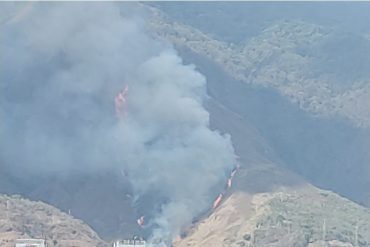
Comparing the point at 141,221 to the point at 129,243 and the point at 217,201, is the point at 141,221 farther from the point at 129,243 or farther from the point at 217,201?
the point at 129,243

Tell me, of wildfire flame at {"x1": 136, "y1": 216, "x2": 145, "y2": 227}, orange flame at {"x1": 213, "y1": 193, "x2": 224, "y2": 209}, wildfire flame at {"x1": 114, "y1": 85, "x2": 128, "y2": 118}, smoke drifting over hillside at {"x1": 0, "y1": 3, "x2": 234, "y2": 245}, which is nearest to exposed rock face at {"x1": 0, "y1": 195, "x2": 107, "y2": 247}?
wildfire flame at {"x1": 136, "y1": 216, "x2": 145, "y2": 227}

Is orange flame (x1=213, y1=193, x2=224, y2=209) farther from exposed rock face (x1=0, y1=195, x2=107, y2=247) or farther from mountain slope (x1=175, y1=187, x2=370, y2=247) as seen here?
exposed rock face (x1=0, y1=195, x2=107, y2=247)

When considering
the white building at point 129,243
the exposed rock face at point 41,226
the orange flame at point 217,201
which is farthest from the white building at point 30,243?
the orange flame at point 217,201

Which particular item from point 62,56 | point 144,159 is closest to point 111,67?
point 62,56

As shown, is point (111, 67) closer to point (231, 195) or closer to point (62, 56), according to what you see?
point (62, 56)

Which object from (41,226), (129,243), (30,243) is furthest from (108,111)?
(30,243)

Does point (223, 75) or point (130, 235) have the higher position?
point (223, 75)

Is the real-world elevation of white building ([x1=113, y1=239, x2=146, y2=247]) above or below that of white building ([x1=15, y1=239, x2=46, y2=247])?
above
